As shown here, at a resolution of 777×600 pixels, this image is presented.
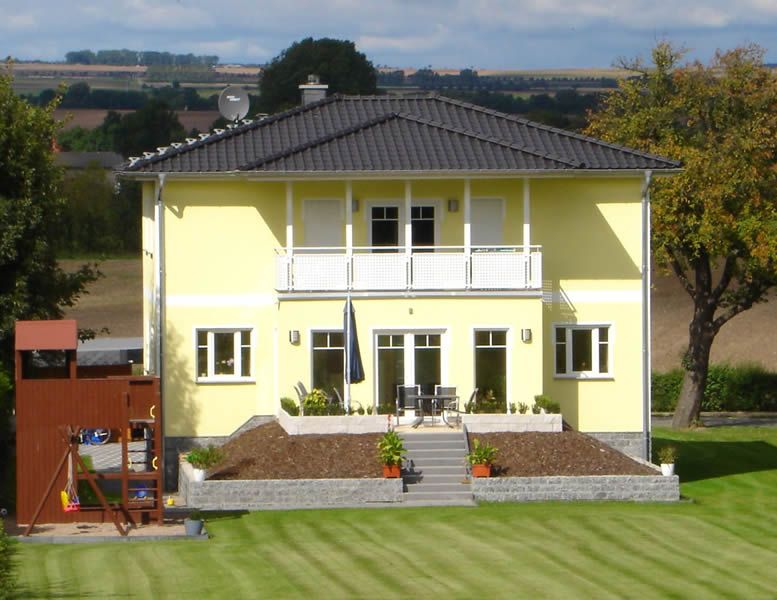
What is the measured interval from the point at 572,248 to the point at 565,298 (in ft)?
3.76

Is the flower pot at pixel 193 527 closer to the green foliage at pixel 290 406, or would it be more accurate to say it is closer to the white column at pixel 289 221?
the green foliage at pixel 290 406

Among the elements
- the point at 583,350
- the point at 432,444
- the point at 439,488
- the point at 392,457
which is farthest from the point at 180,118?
the point at 392,457

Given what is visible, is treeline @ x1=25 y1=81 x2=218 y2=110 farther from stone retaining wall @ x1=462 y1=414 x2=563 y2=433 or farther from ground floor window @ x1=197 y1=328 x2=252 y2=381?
stone retaining wall @ x1=462 y1=414 x2=563 y2=433

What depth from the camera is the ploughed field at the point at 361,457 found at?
3275 centimetres

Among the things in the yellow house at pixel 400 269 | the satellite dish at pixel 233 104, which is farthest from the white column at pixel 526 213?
the satellite dish at pixel 233 104

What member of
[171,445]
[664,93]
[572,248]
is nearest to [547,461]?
[572,248]

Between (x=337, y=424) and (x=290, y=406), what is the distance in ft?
4.42

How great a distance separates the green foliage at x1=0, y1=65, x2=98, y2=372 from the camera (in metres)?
→ 32.7

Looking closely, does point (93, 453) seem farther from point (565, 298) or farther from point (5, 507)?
point (565, 298)

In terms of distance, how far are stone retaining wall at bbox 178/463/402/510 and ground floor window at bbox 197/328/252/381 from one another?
468 cm

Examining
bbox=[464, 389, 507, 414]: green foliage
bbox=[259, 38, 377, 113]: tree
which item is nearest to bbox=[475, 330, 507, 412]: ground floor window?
bbox=[464, 389, 507, 414]: green foliage

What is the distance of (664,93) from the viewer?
162ft

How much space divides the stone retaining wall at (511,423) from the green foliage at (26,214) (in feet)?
29.4

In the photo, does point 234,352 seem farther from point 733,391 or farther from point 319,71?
point 319,71
